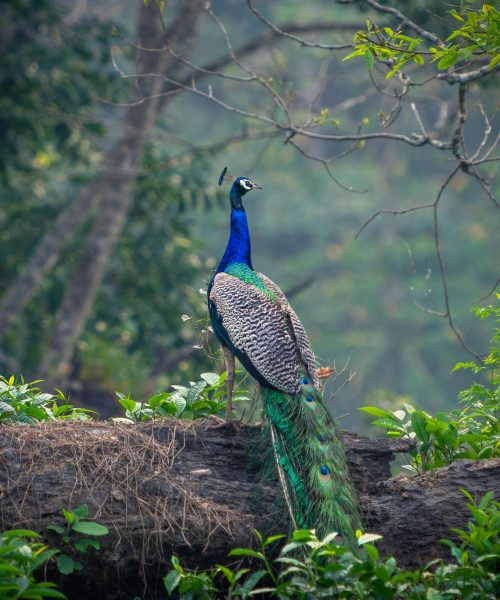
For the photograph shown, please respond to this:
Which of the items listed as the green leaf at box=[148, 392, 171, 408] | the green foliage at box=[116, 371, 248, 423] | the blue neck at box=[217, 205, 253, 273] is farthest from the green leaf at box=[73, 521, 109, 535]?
the blue neck at box=[217, 205, 253, 273]

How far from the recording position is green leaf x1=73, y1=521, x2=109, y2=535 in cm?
421

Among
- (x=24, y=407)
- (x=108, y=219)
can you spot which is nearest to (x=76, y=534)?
(x=24, y=407)

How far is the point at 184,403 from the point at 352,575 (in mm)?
1578

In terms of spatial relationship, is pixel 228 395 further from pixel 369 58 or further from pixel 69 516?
pixel 369 58

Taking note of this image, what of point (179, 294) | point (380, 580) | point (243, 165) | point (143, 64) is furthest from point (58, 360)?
point (243, 165)

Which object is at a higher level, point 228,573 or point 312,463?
point 312,463

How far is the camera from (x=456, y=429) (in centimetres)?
515

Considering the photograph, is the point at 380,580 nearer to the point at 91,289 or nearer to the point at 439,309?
the point at 91,289

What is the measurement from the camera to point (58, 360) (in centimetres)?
1015

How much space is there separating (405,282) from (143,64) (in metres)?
14.2

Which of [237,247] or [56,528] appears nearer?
[56,528]

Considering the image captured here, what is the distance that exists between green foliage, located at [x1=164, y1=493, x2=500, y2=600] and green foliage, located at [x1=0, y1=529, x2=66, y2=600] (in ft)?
1.73

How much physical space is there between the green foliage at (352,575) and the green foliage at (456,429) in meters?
0.77

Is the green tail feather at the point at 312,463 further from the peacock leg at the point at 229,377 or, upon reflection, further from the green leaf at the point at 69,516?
the green leaf at the point at 69,516
